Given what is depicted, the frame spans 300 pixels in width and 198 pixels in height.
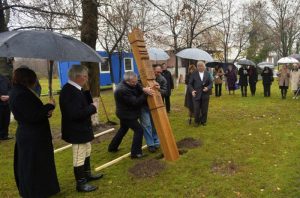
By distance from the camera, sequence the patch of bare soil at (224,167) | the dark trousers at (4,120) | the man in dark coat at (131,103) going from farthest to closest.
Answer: the dark trousers at (4,120) < the man in dark coat at (131,103) < the patch of bare soil at (224,167)

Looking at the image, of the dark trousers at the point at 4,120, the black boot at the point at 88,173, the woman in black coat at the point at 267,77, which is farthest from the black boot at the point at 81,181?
the woman in black coat at the point at 267,77

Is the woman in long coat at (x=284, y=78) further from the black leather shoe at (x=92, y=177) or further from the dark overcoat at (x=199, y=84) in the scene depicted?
the black leather shoe at (x=92, y=177)

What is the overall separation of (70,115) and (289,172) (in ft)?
11.6

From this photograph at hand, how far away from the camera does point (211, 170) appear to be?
5.58 m

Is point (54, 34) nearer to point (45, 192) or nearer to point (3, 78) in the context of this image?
point (45, 192)

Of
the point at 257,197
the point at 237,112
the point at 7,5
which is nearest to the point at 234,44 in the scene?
the point at 237,112

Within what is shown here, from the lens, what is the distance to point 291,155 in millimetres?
6211

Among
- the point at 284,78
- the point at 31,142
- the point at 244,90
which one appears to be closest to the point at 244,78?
the point at 244,90

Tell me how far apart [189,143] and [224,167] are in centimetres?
167

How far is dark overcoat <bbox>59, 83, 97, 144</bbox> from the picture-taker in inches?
175

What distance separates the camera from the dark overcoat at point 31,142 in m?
4.12

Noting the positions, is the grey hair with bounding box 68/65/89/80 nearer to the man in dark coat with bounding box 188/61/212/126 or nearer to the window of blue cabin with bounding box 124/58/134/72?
the man in dark coat with bounding box 188/61/212/126

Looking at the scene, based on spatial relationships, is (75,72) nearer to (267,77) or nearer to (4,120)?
(4,120)

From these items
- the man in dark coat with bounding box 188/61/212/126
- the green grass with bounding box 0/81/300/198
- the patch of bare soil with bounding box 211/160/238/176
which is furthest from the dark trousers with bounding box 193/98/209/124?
the patch of bare soil with bounding box 211/160/238/176
